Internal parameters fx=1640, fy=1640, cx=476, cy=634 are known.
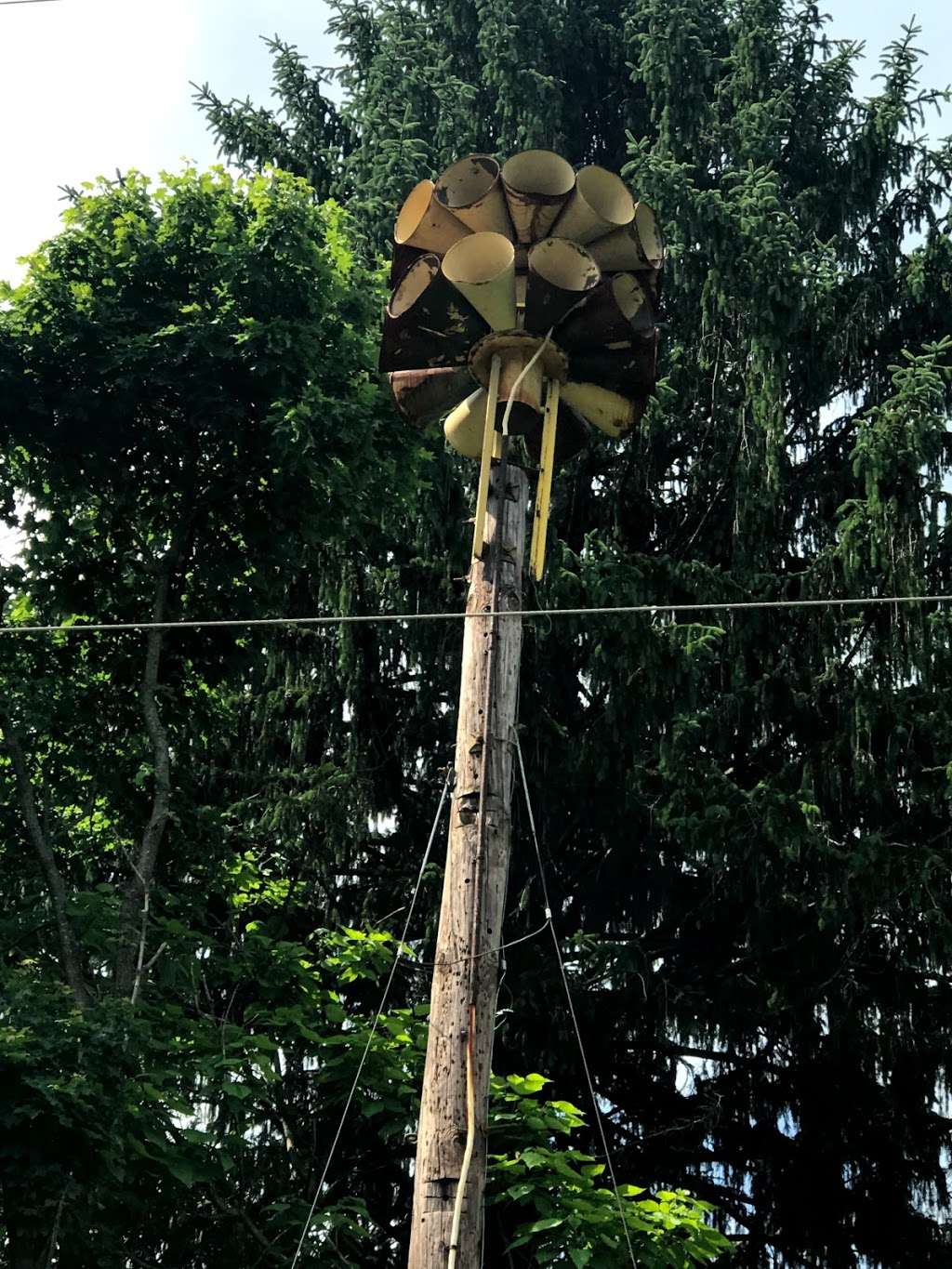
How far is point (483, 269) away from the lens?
18.2 feet

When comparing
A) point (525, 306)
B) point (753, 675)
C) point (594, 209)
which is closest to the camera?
point (525, 306)

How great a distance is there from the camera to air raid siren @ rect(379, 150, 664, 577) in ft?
18.5

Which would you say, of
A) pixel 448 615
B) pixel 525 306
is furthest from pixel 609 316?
pixel 448 615

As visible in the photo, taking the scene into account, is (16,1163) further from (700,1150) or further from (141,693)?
(700,1150)

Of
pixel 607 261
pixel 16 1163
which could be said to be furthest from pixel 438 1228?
pixel 16 1163

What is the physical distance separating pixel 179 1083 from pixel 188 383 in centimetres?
444

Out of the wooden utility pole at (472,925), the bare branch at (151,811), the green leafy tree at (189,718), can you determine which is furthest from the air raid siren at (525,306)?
the bare branch at (151,811)

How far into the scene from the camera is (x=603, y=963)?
13211 mm

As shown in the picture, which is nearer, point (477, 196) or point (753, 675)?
point (477, 196)

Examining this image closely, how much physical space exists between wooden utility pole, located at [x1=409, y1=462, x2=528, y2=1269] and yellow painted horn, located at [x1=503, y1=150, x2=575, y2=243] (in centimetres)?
88

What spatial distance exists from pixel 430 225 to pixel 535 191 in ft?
1.32

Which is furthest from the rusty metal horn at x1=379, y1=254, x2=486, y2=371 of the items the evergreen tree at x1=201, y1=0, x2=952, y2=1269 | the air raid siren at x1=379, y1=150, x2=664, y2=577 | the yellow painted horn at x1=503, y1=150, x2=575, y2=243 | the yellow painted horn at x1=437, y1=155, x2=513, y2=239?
the evergreen tree at x1=201, y1=0, x2=952, y2=1269

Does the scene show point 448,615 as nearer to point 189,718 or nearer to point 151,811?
point 151,811

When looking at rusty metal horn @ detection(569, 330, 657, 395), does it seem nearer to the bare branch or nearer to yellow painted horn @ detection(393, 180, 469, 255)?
yellow painted horn @ detection(393, 180, 469, 255)
